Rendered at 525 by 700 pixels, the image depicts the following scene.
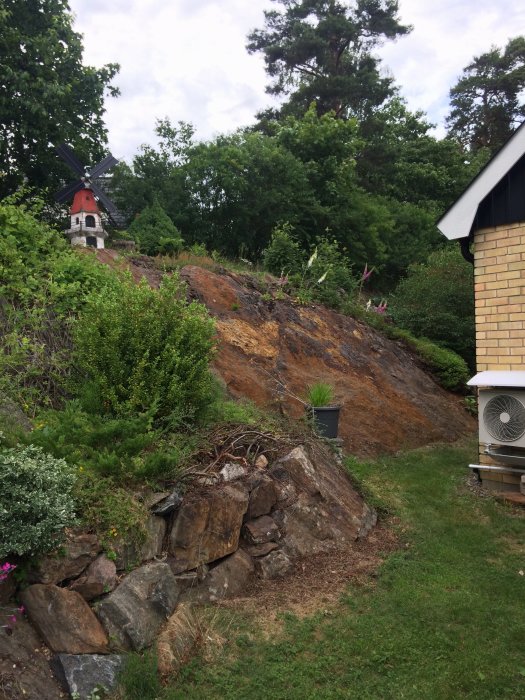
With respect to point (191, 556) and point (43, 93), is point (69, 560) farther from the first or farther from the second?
point (43, 93)

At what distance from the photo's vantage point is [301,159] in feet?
59.4

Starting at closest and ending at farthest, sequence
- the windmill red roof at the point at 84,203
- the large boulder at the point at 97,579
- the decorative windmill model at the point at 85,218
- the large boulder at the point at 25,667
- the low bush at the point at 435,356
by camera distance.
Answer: the large boulder at the point at 25,667 < the large boulder at the point at 97,579 < the decorative windmill model at the point at 85,218 < the windmill red roof at the point at 84,203 < the low bush at the point at 435,356

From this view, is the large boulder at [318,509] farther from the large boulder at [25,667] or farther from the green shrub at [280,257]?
the green shrub at [280,257]

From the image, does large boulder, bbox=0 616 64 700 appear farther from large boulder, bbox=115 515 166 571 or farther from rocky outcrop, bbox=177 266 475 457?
rocky outcrop, bbox=177 266 475 457

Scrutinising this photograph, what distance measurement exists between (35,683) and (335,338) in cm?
790

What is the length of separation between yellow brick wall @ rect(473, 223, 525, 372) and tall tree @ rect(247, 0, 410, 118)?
68.2ft

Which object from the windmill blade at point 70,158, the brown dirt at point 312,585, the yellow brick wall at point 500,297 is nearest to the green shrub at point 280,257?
the windmill blade at point 70,158

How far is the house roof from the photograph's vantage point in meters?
6.67

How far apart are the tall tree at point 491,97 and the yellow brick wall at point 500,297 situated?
25.8 m

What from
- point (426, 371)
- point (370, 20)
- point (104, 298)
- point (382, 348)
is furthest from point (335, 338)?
point (370, 20)

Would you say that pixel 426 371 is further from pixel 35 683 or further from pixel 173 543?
pixel 35 683

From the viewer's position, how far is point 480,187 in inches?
274

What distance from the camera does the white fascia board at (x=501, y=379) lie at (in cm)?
626

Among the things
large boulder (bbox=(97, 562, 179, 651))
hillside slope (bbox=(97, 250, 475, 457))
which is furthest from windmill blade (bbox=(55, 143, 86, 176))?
large boulder (bbox=(97, 562, 179, 651))
